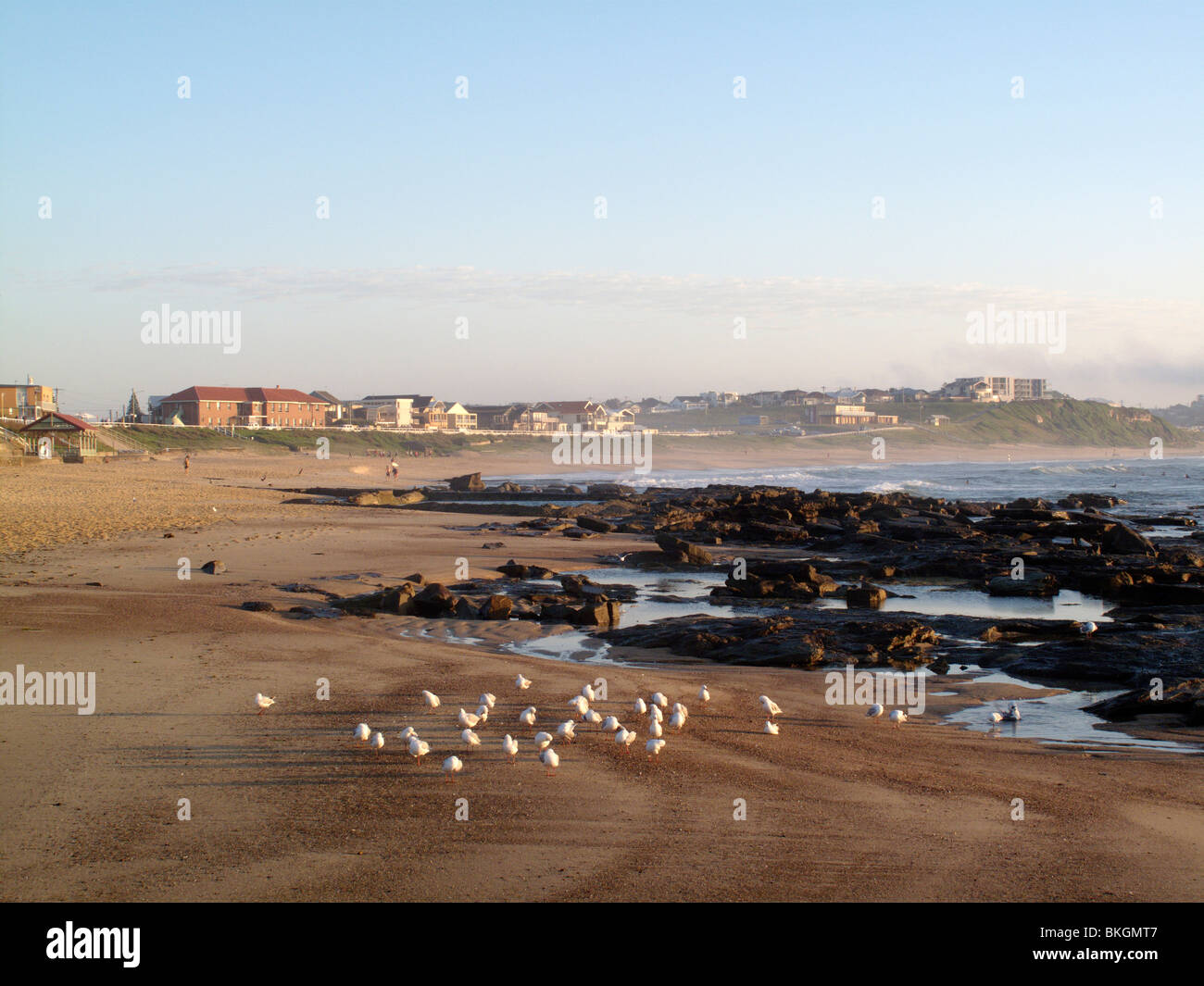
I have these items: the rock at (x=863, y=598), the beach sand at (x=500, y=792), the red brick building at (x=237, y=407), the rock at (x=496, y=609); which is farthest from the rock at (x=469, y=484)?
the red brick building at (x=237, y=407)

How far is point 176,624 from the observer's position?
48.7 ft

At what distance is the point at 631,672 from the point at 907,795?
5.50 m

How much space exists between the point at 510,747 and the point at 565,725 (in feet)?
2.21

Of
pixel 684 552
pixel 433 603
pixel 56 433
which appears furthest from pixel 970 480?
pixel 433 603

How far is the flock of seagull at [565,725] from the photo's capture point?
8883 millimetres

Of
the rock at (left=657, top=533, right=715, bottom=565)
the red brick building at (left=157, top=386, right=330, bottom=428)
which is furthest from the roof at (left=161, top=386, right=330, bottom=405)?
the rock at (left=657, top=533, right=715, bottom=565)

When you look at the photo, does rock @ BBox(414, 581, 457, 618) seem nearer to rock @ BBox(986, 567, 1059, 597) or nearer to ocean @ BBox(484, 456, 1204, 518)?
rock @ BBox(986, 567, 1059, 597)

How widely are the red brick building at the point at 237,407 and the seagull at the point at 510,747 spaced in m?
110

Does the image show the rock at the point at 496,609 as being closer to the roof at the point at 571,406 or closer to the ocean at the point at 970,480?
the ocean at the point at 970,480

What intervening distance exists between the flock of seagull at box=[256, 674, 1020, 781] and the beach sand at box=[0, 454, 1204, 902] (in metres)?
0.14

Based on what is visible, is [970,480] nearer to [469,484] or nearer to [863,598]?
[469,484]

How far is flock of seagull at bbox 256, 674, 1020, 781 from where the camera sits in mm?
8883

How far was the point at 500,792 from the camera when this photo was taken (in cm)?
812
